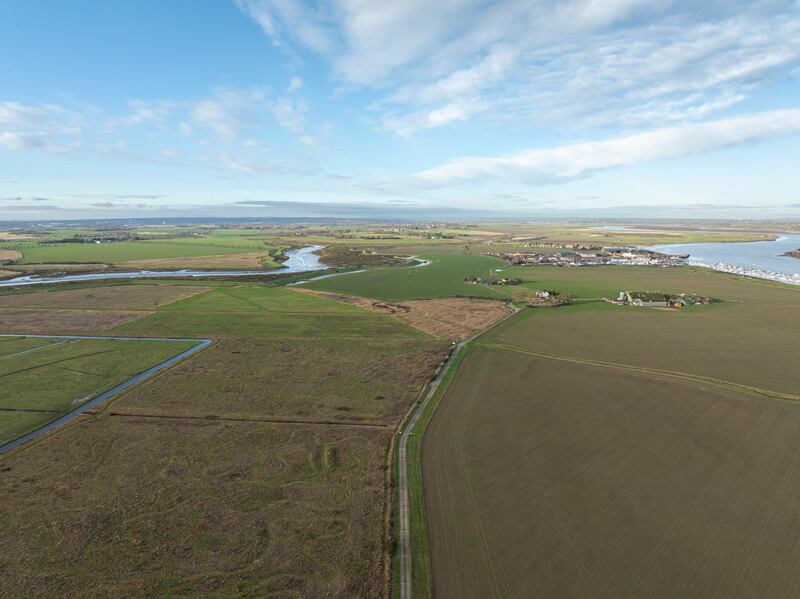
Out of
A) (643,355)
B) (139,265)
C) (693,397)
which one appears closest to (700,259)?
(643,355)

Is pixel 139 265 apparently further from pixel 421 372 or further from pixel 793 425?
pixel 793 425

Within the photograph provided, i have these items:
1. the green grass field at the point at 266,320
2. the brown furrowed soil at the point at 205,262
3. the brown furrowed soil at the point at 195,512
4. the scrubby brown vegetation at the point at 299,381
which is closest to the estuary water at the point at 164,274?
the brown furrowed soil at the point at 205,262

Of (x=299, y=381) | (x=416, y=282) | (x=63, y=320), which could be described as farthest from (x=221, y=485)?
(x=416, y=282)

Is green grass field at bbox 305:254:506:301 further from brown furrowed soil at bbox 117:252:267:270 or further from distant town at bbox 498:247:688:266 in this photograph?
brown furrowed soil at bbox 117:252:267:270

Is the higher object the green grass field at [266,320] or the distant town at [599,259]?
the green grass field at [266,320]

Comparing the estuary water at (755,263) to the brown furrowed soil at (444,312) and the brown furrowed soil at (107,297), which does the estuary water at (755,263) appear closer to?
the brown furrowed soil at (444,312)

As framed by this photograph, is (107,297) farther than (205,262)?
No

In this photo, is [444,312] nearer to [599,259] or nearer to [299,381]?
[299,381]
